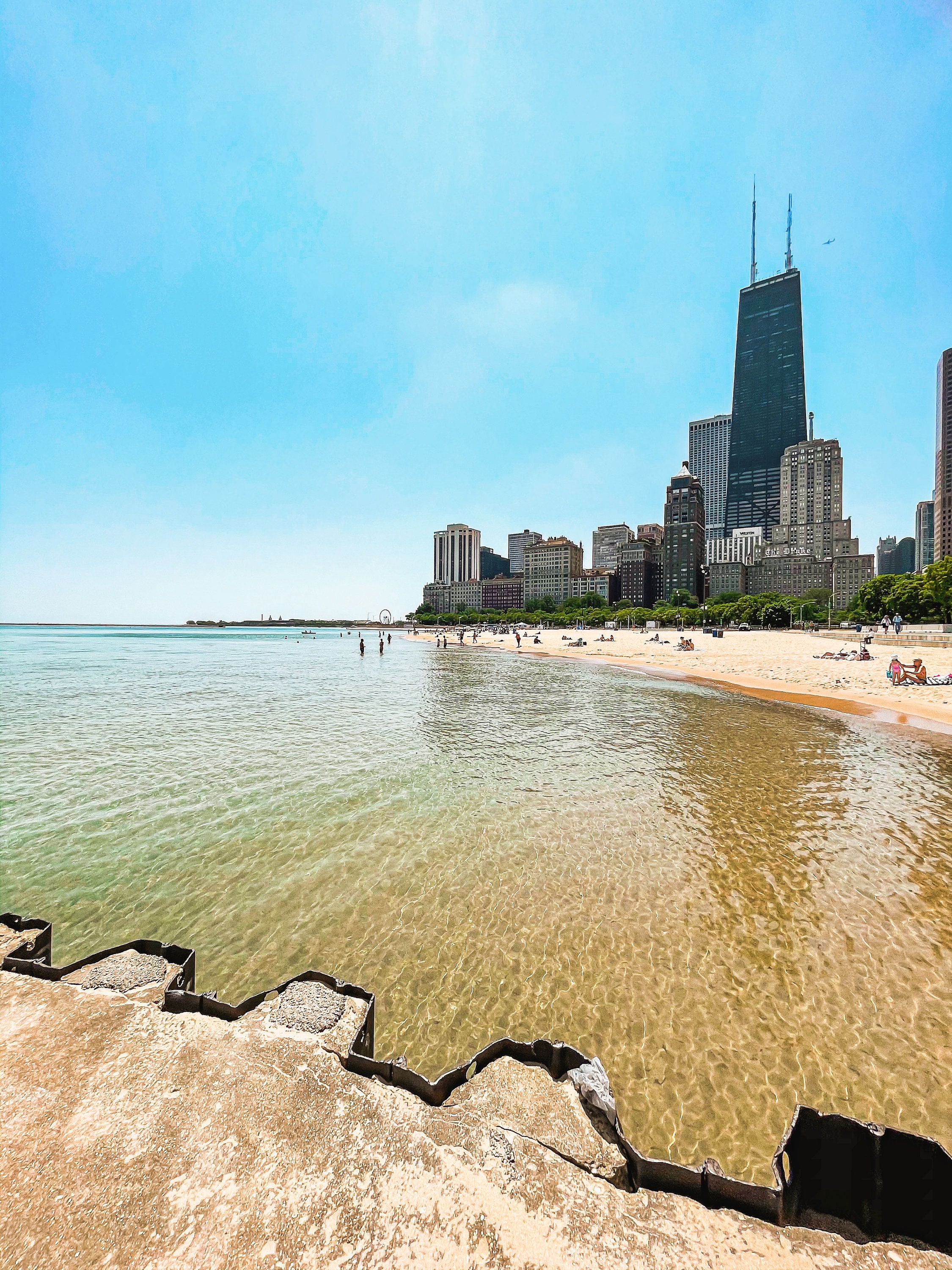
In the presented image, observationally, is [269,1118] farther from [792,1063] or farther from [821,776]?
[821,776]

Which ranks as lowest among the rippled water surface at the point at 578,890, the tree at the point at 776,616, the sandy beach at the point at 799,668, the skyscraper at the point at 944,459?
the rippled water surface at the point at 578,890

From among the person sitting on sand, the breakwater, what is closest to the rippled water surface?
the breakwater

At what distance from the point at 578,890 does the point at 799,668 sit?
3738 centimetres

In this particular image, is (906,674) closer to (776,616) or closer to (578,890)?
(578,890)

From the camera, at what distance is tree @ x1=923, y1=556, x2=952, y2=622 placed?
213ft

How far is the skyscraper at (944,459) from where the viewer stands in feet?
513

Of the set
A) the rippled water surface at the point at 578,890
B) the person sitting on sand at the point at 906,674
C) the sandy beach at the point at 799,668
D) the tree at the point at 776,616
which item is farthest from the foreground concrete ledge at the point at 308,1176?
the tree at the point at 776,616

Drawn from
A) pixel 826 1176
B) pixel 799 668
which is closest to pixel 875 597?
pixel 799 668

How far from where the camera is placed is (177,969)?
13.6ft

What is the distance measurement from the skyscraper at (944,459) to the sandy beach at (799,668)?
12494 cm

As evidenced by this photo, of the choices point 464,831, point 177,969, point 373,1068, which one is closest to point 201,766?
point 464,831

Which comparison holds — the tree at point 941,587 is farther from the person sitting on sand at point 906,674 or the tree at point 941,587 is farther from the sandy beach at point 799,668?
the person sitting on sand at point 906,674

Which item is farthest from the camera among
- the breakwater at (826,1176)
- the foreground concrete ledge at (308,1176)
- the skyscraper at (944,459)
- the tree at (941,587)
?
the skyscraper at (944,459)

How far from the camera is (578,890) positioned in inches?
309
